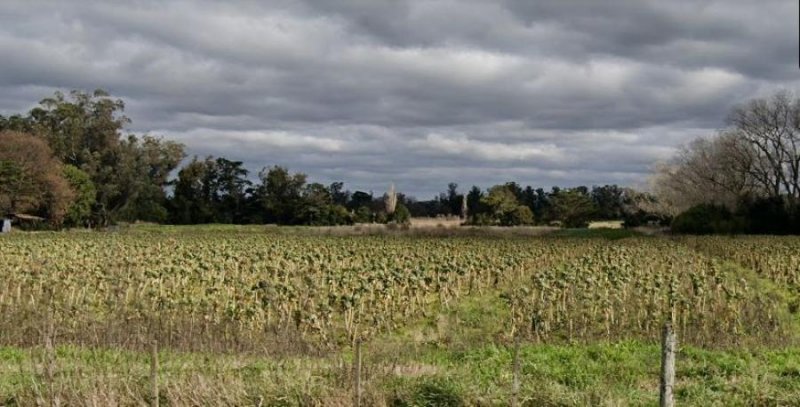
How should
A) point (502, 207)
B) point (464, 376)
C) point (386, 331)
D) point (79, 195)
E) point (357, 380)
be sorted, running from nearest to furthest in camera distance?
point (357, 380)
point (464, 376)
point (386, 331)
point (79, 195)
point (502, 207)

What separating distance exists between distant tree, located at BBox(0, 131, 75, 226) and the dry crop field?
1625 inches

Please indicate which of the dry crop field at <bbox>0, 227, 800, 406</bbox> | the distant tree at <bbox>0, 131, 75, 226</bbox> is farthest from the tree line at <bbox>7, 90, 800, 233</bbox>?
the dry crop field at <bbox>0, 227, 800, 406</bbox>

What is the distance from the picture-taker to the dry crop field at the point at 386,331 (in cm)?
915

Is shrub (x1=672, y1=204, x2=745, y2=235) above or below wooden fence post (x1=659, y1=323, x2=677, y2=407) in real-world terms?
above

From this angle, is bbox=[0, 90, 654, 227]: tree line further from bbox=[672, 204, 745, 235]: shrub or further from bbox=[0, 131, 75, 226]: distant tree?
bbox=[672, 204, 745, 235]: shrub

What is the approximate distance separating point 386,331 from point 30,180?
61.1m

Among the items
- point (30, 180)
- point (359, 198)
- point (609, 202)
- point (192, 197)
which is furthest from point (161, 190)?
point (609, 202)

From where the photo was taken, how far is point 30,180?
225 ft

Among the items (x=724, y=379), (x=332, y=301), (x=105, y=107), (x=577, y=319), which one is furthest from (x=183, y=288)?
(x=105, y=107)

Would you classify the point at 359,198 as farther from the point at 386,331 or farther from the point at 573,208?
the point at 386,331

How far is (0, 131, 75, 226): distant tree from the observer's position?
2648 inches

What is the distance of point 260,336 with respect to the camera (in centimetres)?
1484

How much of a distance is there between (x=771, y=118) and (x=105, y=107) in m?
73.2

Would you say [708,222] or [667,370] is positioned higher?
[708,222]
